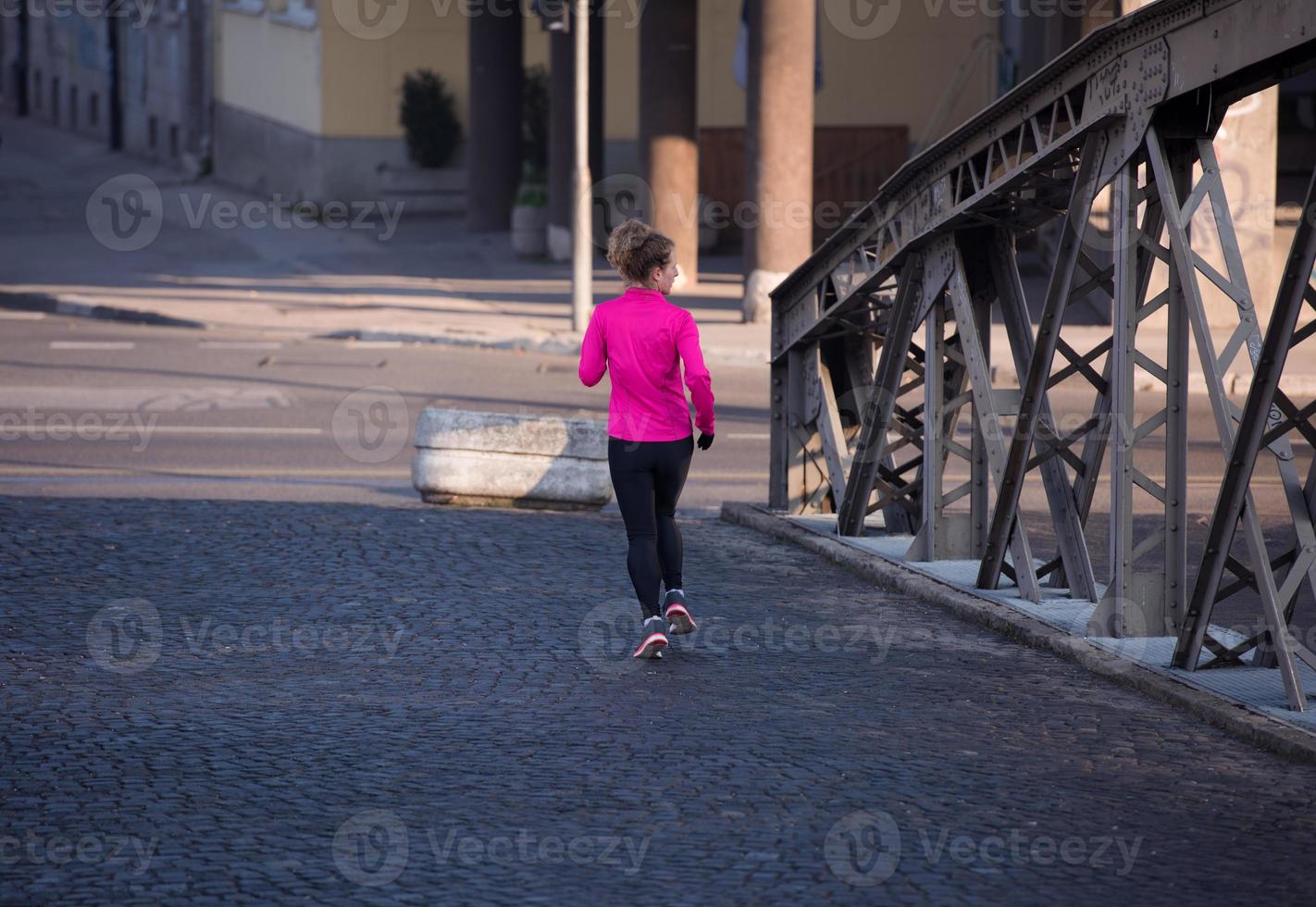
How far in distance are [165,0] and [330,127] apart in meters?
11.6

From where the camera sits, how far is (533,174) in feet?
91.4

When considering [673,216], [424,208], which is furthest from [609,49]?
[673,216]

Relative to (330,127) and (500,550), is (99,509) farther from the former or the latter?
(330,127)

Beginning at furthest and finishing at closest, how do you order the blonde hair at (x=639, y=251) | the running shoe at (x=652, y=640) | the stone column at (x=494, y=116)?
1. the stone column at (x=494, y=116)
2. the blonde hair at (x=639, y=251)
3. the running shoe at (x=652, y=640)

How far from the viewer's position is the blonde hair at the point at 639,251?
7086 millimetres

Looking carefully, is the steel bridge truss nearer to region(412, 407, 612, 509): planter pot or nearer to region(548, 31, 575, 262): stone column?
region(412, 407, 612, 509): planter pot

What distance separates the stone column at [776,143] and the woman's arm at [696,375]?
13944 mm

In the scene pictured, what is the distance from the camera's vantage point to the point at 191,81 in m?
38.5

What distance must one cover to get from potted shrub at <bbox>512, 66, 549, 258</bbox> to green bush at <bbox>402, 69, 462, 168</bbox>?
1.27 m

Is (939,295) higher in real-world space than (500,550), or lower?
higher

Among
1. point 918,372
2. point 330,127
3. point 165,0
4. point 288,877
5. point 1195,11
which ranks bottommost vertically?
point 288,877

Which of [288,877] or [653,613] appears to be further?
[653,613]

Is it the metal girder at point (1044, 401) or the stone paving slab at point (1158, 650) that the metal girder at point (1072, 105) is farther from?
the stone paving slab at point (1158, 650)

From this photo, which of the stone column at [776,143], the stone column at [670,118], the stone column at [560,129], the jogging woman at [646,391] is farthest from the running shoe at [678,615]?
the stone column at [560,129]
